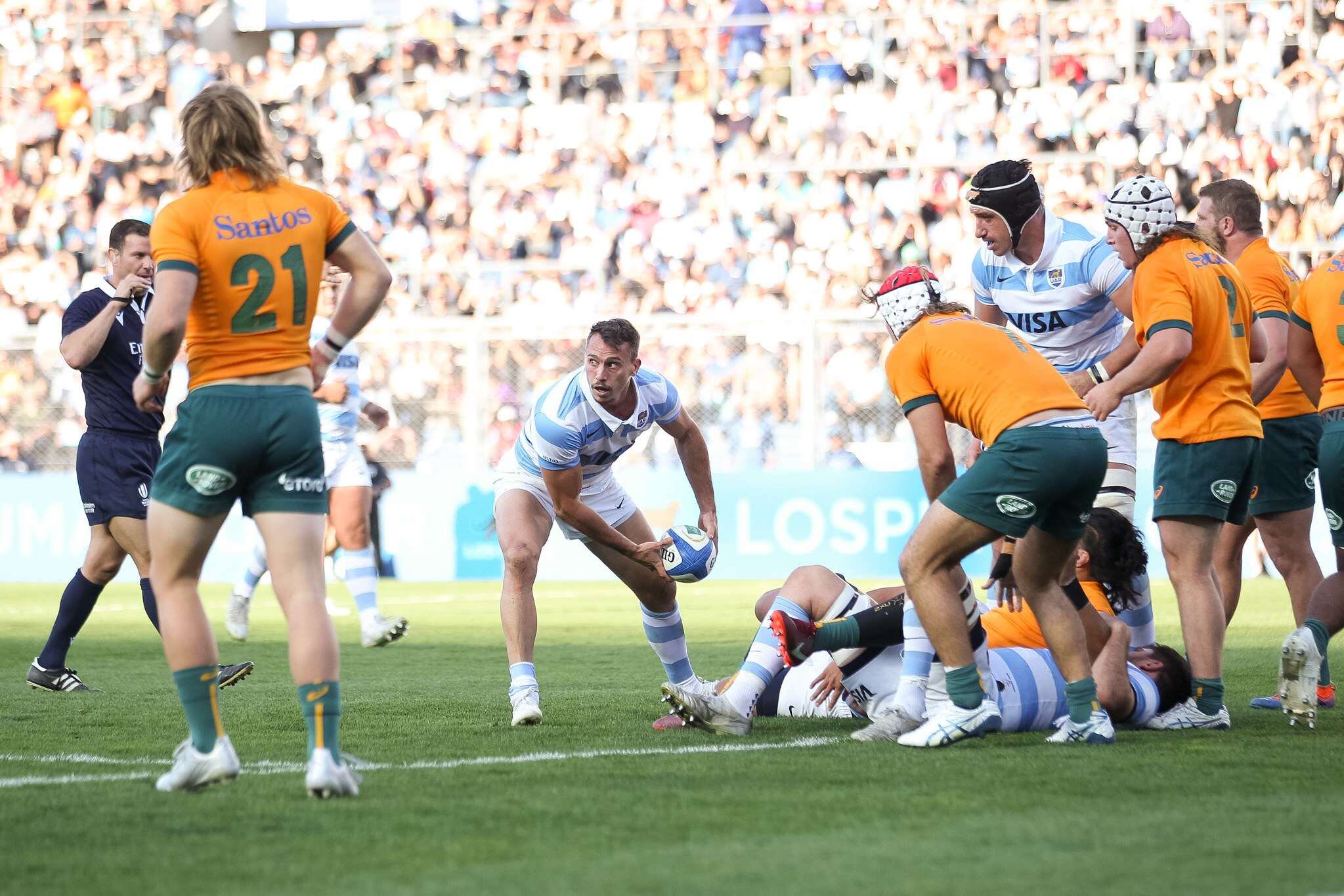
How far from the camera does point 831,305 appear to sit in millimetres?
21859

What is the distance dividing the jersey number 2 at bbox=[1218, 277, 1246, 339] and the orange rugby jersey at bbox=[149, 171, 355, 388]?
12.4 ft

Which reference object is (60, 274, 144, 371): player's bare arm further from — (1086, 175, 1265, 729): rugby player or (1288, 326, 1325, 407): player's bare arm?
(1288, 326, 1325, 407): player's bare arm

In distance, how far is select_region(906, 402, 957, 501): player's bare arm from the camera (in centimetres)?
623

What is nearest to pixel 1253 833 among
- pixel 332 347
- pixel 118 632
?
pixel 332 347

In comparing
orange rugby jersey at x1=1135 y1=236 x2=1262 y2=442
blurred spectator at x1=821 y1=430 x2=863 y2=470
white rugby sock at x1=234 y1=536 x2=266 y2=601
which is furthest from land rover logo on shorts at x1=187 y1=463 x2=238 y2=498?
blurred spectator at x1=821 y1=430 x2=863 y2=470

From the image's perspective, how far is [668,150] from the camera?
24547mm

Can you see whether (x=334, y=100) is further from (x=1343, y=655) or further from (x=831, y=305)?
(x=1343, y=655)

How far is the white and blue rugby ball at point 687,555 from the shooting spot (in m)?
7.58

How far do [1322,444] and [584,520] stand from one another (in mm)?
3216

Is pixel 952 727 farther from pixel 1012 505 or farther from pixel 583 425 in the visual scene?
pixel 583 425

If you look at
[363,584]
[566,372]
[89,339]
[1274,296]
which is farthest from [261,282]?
[566,372]

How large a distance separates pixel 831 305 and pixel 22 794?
56.3ft

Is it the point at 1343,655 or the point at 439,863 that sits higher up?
the point at 439,863

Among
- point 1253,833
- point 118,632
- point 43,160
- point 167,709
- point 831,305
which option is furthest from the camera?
point 43,160
